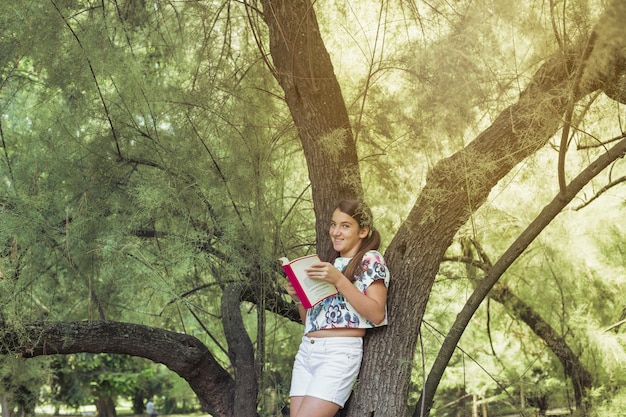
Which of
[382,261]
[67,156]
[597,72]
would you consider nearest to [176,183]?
[67,156]

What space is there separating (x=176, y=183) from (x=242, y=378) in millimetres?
1109

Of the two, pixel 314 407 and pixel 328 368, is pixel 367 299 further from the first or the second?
pixel 314 407

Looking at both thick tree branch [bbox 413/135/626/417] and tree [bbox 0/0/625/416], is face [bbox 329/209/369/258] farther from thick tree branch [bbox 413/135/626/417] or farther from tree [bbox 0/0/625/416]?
thick tree branch [bbox 413/135/626/417]

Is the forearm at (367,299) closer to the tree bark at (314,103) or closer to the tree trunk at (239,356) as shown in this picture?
the tree bark at (314,103)

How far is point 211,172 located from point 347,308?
1.55m

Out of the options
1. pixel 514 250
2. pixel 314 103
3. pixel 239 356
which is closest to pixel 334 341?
pixel 514 250

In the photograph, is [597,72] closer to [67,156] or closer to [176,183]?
A: [176,183]

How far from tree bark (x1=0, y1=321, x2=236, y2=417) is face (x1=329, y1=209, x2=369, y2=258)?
4.53ft

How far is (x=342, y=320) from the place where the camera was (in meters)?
2.84

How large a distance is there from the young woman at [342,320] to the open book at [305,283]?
4 centimetres

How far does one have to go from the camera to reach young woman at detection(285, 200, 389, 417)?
275cm

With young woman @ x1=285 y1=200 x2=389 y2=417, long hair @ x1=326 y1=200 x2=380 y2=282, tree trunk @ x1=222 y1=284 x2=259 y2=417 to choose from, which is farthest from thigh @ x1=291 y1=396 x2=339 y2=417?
tree trunk @ x1=222 y1=284 x2=259 y2=417

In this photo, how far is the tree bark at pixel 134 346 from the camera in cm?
363

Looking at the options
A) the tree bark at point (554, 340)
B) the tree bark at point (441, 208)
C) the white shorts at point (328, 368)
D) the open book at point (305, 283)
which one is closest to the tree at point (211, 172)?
the tree bark at point (441, 208)
